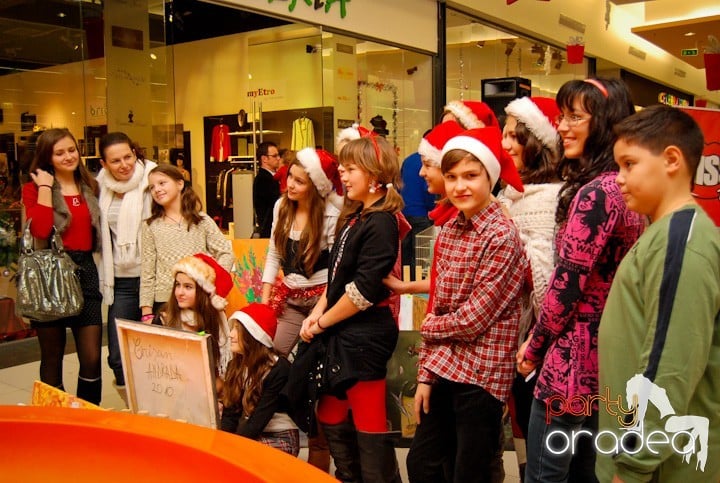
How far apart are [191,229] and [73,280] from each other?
0.63m

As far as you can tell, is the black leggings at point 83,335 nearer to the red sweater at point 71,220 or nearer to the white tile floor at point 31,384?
the red sweater at point 71,220

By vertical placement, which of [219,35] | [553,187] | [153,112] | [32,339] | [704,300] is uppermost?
[219,35]

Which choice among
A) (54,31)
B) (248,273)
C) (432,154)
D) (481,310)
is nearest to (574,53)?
(54,31)

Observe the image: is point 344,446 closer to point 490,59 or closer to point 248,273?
point 248,273

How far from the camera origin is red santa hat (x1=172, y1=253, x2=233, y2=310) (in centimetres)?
314

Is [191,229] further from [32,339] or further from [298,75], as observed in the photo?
[298,75]

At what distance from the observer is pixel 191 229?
3.56 meters

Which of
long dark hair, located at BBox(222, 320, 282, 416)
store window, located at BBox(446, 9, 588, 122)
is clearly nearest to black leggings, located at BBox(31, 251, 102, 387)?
long dark hair, located at BBox(222, 320, 282, 416)

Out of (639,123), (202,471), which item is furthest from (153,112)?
(202,471)

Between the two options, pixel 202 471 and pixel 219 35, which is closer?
pixel 202 471

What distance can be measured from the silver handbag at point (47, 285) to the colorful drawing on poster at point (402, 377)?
5.28 ft

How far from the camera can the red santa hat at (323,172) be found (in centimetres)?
303

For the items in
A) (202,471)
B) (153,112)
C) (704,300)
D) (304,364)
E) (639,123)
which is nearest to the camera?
(202,471)

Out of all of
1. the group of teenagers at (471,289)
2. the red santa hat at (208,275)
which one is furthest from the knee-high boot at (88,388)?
the red santa hat at (208,275)
